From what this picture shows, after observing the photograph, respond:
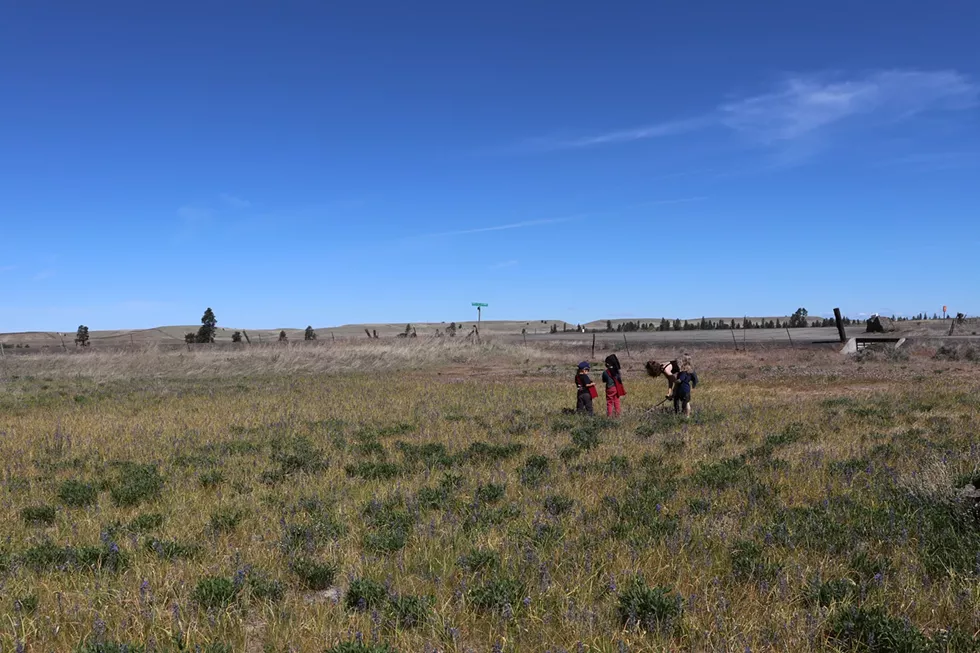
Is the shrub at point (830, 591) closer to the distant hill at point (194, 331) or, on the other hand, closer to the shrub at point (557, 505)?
the shrub at point (557, 505)

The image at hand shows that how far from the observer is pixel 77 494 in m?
7.68

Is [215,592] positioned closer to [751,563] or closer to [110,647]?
[110,647]

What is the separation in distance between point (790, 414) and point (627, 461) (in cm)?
631

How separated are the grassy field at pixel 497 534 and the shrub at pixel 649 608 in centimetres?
4

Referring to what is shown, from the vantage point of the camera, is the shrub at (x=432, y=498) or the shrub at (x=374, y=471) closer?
the shrub at (x=432, y=498)

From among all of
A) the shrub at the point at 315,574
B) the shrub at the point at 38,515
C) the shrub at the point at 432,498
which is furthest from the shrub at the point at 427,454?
the shrub at the point at 38,515

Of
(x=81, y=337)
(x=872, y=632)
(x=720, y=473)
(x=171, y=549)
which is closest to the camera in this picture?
(x=872, y=632)

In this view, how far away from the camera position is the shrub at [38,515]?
6.86 m

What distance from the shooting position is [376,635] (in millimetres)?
4043

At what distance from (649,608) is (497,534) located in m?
1.98

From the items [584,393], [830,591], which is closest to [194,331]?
[584,393]

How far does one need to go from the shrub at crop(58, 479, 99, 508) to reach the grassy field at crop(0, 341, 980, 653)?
26 millimetres

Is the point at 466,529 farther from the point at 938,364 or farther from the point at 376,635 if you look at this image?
the point at 938,364

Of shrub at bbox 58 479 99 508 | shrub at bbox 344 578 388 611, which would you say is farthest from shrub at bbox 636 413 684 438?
shrub at bbox 58 479 99 508
